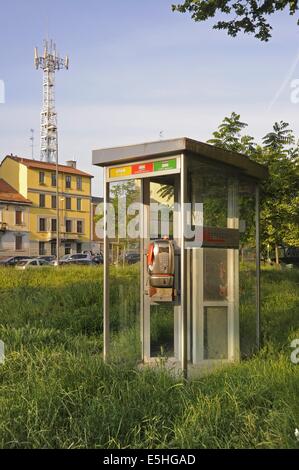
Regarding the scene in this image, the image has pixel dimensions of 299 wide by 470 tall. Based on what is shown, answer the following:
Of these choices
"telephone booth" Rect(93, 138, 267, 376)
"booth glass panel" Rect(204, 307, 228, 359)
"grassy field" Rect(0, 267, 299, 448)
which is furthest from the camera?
"booth glass panel" Rect(204, 307, 228, 359)

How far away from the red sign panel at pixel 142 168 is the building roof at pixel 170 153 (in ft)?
0.23

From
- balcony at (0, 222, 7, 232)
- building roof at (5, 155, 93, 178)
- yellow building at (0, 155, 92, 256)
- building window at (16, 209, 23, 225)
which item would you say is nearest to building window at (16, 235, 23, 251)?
yellow building at (0, 155, 92, 256)

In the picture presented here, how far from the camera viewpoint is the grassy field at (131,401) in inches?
146

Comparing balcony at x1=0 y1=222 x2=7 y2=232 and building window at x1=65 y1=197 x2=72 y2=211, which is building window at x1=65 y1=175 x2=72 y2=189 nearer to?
building window at x1=65 y1=197 x2=72 y2=211

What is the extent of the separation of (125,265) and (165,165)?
133 centimetres

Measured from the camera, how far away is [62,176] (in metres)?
58.3

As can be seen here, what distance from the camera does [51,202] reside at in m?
56.2

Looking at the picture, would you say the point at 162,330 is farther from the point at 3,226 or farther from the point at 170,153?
the point at 3,226

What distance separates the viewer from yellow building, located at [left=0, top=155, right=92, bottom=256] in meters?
54.5

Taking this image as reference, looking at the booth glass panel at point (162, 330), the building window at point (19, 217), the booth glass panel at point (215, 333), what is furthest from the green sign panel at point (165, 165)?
the building window at point (19, 217)

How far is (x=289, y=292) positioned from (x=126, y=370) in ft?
26.5

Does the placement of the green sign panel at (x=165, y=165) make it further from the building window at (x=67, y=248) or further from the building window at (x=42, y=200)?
the building window at (x=67, y=248)

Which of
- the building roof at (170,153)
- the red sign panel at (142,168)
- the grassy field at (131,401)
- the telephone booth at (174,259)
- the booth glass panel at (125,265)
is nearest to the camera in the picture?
the grassy field at (131,401)

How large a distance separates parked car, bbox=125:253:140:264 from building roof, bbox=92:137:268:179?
3.45 ft
